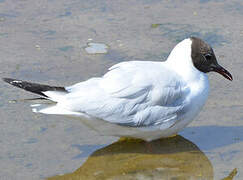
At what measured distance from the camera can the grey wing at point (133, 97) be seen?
5.18m

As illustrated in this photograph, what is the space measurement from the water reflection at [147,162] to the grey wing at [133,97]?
0.30m

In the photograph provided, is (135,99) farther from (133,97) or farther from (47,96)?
(47,96)

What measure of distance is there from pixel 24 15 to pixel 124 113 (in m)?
3.04

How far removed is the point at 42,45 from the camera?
23.2 ft

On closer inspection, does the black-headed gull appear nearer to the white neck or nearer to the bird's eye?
the white neck

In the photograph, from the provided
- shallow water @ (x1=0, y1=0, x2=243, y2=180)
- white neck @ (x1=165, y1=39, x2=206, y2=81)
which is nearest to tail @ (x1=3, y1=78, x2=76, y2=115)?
shallow water @ (x1=0, y1=0, x2=243, y2=180)

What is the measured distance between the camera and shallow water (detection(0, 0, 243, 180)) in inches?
203

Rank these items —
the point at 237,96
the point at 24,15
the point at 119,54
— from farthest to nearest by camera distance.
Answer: the point at 24,15 → the point at 119,54 → the point at 237,96

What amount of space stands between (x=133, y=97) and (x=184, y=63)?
23.2 inches

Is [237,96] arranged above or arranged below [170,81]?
below

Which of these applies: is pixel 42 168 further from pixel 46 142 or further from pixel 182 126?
pixel 182 126

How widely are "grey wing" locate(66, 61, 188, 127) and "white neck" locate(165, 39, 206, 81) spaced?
14 centimetres

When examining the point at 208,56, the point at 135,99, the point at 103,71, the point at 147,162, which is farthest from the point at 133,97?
the point at 103,71

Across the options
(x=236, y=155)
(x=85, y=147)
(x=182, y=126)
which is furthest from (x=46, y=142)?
(x=236, y=155)
